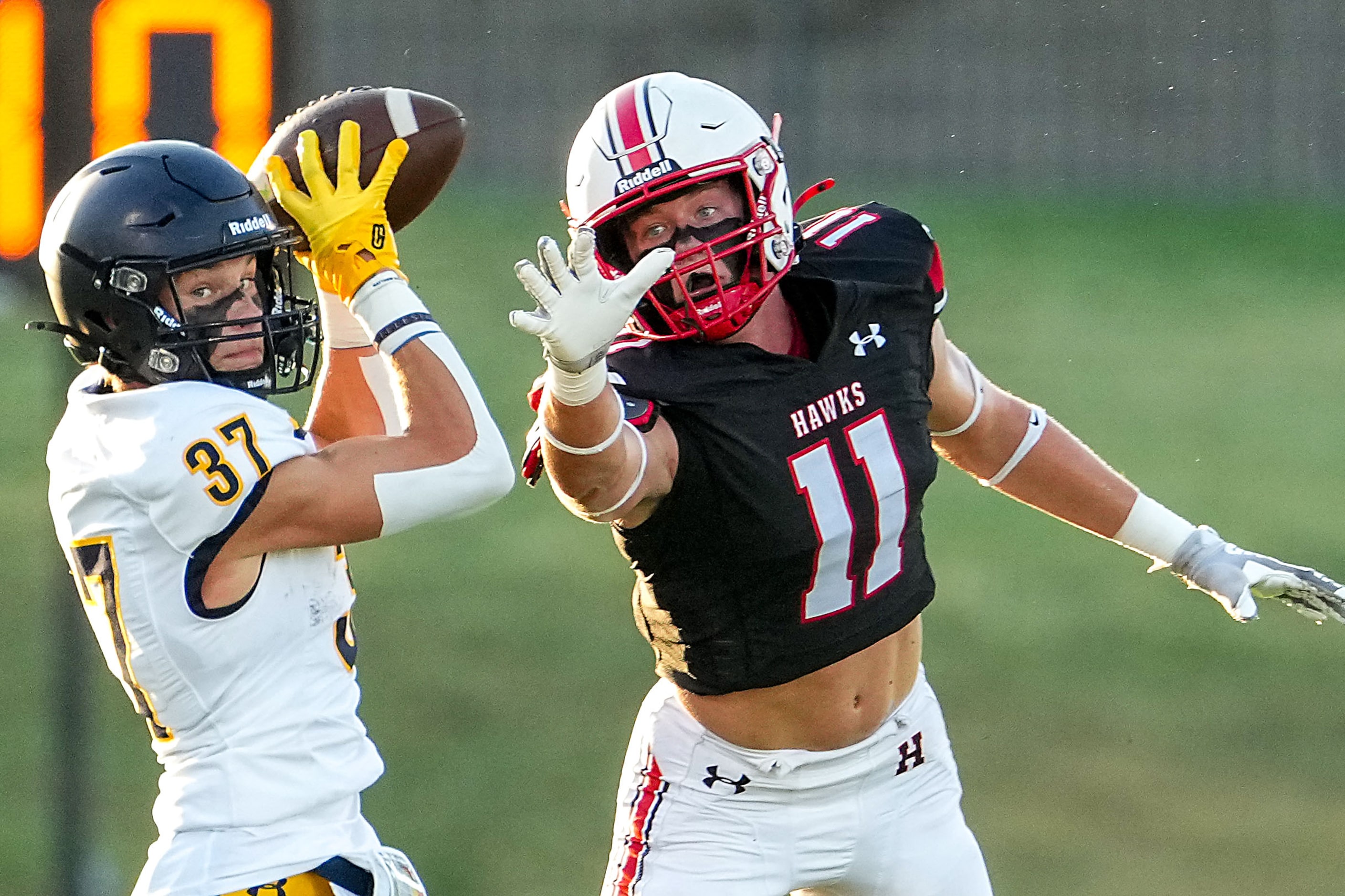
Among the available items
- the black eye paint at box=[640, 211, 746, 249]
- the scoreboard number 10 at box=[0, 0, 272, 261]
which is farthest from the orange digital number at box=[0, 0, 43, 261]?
the black eye paint at box=[640, 211, 746, 249]

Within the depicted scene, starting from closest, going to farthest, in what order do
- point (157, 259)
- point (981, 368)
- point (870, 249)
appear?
1. point (157, 259)
2. point (870, 249)
3. point (981, 368)

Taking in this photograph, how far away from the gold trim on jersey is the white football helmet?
0.93 meters

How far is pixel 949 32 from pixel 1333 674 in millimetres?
8927

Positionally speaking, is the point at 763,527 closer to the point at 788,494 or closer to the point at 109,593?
the point at 788,494

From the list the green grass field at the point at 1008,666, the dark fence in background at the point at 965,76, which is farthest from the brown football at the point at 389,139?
the dark fence in background at the point at 965,76

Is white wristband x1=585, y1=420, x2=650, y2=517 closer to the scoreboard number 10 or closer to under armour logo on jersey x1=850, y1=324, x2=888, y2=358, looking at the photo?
under armour logo on jersey x1=850, y1=324, x2=888, y2=358

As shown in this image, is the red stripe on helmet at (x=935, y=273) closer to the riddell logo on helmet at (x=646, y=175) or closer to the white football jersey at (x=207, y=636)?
the riddell logo on helmet at (x=646, y=175)

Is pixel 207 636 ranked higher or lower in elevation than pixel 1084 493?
higher

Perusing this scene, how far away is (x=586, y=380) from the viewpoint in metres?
2.72

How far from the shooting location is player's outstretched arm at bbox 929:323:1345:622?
356 centimetres

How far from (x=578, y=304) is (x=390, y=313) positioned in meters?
0.31

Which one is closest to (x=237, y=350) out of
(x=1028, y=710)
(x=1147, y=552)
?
(x=1147, y=552)

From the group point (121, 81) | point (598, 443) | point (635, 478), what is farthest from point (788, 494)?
point (121, 81)

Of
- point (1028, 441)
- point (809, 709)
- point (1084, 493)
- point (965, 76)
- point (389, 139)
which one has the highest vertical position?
point (389, 139)
